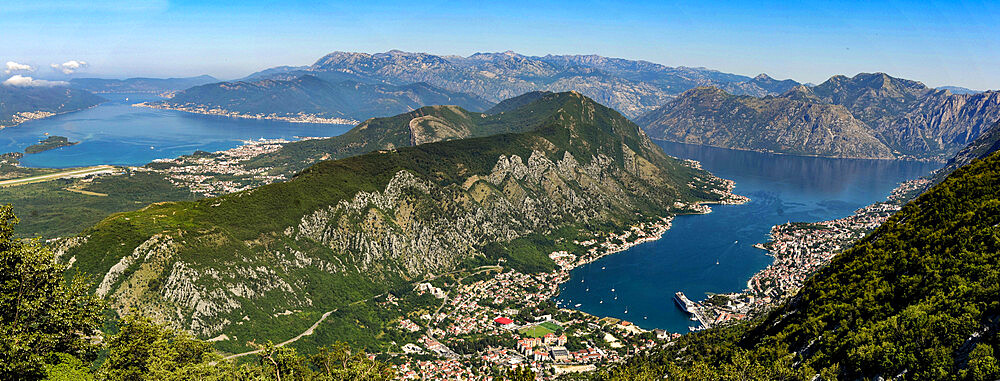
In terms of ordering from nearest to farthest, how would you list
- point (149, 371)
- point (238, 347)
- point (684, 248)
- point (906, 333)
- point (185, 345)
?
point (149, 371) < point (906, 333) < point (185, 345) < point (238, 347) < point (684, 248)

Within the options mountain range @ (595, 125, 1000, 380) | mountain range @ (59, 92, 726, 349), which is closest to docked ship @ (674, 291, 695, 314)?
mountain range @ (59, 92, 726, 349)

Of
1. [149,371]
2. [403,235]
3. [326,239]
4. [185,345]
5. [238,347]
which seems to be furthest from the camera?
[403,235]

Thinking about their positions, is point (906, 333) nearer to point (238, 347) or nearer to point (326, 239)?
point (238, 347)

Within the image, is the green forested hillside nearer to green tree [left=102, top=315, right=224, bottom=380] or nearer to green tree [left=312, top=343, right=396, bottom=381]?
green tree [left=312, top=343, right=396, bottom=381]

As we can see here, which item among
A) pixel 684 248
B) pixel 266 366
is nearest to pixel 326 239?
pixel 266 366

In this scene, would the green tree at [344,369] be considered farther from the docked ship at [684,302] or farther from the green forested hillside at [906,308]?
the docked ship at [684,302]

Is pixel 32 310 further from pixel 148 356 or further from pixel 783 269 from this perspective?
pixel 783 269
